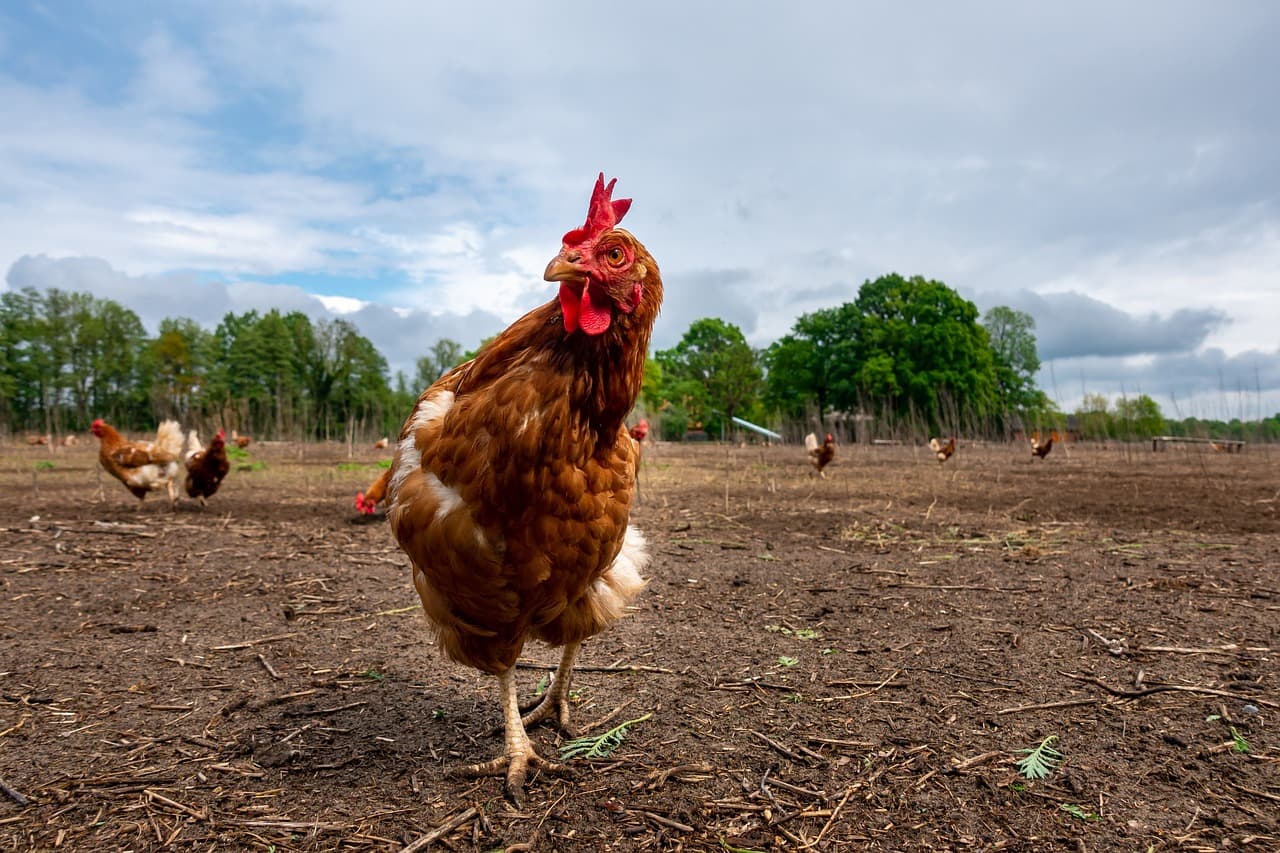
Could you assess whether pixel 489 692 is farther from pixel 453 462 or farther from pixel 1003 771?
pixel 1003 771

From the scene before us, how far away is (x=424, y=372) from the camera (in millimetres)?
56781

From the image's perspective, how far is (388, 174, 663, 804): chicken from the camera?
2.37 metres

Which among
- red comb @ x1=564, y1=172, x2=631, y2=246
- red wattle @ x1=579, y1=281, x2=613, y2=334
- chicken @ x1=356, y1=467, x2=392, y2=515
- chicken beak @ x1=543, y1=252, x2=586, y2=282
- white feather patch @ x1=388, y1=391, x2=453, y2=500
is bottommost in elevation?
chicken @ x1=356, y1=467, x2=392, y2=515

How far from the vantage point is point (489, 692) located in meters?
3.68

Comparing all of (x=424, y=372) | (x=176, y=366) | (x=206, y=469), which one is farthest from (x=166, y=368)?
(x=206, y=469)

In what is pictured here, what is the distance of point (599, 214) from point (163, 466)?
10.9 meters

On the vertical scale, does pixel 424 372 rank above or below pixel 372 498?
above

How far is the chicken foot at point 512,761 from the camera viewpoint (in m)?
2.71

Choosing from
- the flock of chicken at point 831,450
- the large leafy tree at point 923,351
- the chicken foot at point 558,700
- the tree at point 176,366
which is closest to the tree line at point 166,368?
the tree at point 176,366

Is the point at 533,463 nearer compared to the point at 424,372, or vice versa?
the point at 533,463

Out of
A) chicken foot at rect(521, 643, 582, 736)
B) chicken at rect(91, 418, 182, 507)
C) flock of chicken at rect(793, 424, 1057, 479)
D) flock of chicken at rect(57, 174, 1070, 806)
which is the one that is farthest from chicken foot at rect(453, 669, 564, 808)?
flock of chicken at rect(793, 424, 1057, 479)

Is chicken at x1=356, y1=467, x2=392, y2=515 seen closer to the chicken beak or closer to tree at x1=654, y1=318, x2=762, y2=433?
the chicken beak

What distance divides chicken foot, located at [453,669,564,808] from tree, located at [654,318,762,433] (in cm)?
5515

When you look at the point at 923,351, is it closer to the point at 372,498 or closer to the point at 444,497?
the point at 372,498
